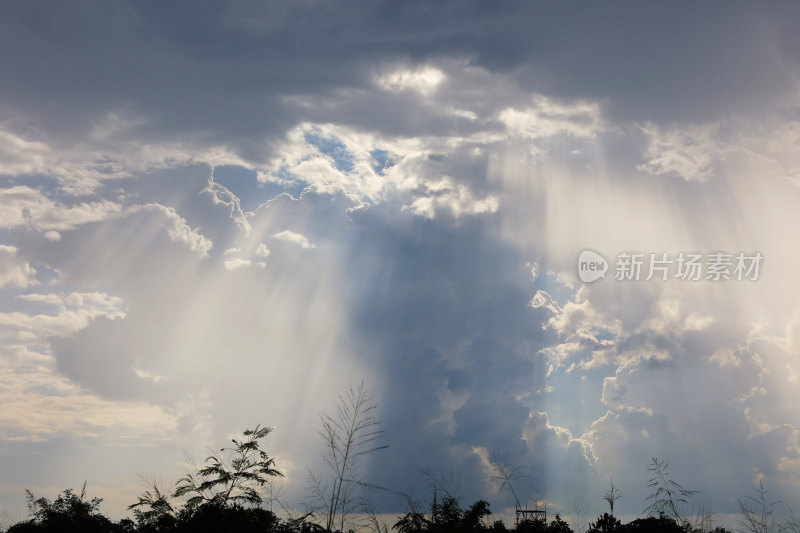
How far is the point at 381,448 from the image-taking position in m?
18.0

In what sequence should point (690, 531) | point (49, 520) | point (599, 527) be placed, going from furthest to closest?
point (49, 520) < point (599, 527) < point (690, 531)

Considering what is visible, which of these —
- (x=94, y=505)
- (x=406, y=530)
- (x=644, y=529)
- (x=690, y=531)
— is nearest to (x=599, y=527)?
Answer: (x=644, y=529)

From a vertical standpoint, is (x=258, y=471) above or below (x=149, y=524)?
above

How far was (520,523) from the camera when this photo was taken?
3156cm

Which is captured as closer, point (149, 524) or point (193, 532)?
point (193, 532)

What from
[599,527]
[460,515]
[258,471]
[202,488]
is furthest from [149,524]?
[599,527]

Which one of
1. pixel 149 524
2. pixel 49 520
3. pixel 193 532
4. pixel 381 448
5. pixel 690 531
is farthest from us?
pixel 49 520

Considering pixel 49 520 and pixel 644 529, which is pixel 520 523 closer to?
pixel 644 529

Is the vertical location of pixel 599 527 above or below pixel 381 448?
below

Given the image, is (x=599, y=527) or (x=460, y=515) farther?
(x=599, y=527)

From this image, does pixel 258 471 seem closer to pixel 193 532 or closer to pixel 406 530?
pixel 193 532

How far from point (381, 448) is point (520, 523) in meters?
17.0

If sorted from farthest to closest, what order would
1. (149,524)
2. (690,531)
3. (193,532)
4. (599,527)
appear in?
(599,527) < (149,524) < (193,532) < (690,531)

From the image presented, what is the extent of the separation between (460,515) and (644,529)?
10011 mm
